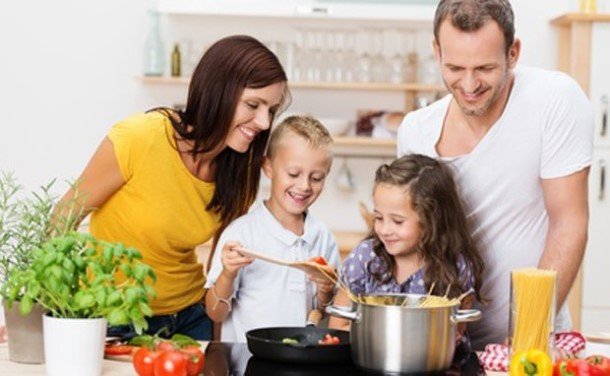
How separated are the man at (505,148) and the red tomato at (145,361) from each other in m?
0.96

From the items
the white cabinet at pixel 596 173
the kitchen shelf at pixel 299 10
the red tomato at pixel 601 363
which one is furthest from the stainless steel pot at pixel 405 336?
the kitchen shelf at pixel 299 10

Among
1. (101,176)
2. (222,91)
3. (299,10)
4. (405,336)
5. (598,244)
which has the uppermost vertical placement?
(299,10)

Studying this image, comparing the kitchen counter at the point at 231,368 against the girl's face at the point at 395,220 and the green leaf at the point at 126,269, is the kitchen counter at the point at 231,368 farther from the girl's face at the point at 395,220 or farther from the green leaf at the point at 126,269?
the girl's face at the point at 395,220

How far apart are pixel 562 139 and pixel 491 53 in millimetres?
297

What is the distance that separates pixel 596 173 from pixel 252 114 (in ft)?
9.18

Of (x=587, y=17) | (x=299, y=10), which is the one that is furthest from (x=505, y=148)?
(x=299, y=10)

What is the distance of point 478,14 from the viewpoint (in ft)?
8.71

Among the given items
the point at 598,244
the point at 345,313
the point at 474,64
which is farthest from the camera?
the point at 598,244

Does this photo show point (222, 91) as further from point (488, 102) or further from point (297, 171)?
point (488, 102)

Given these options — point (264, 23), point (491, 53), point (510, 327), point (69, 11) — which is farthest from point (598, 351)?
point (69, 11)

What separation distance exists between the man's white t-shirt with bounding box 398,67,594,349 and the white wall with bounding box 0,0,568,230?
2899 millimetres

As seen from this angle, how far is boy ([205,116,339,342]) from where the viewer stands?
301 centimetres

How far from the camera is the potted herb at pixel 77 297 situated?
88.6 inches

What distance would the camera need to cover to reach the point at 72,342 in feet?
7.44
